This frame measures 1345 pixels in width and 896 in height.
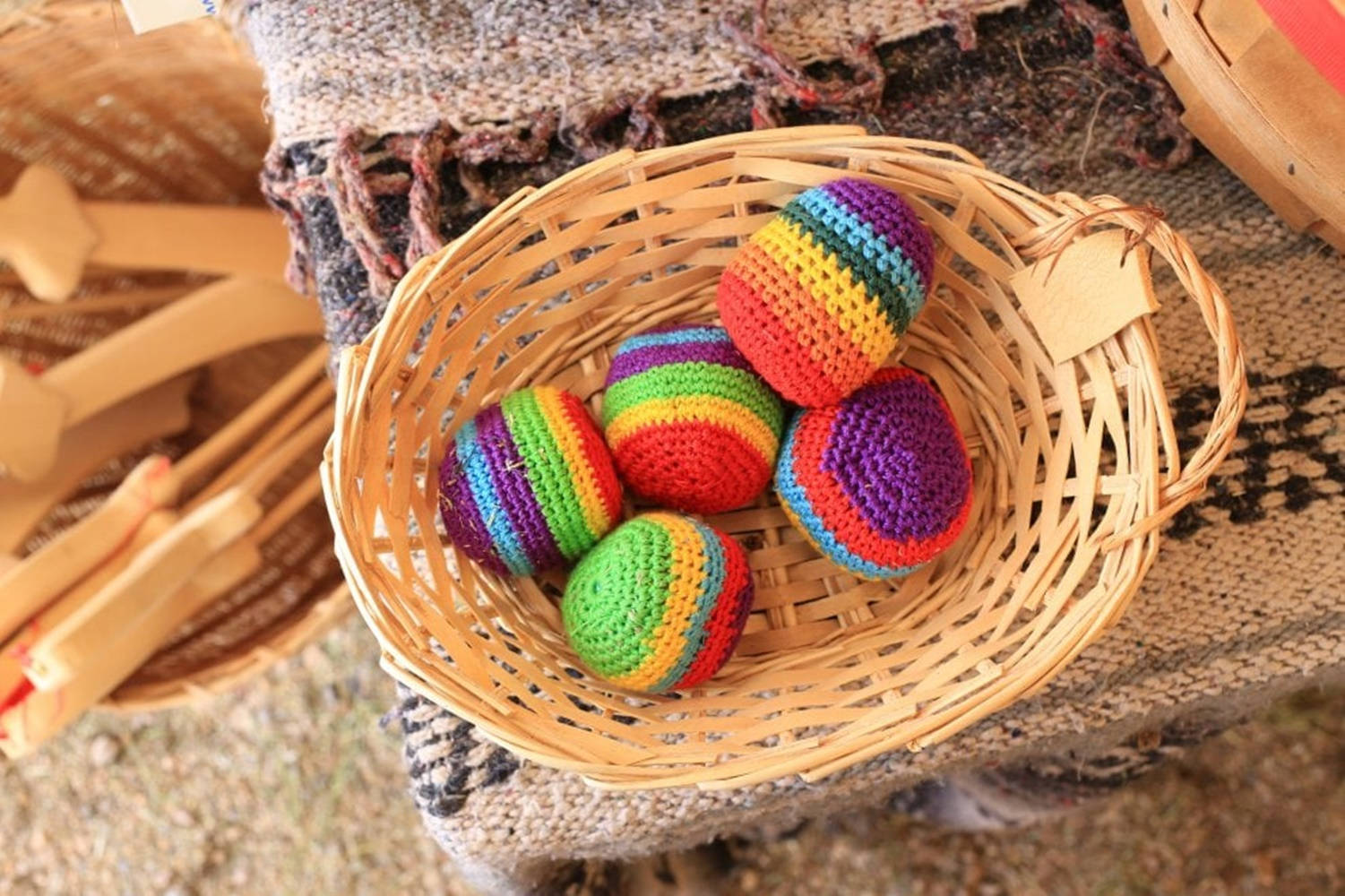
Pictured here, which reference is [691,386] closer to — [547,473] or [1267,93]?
[547,473]

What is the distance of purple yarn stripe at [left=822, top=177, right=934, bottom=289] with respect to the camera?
55 centimetres

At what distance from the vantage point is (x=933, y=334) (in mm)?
656

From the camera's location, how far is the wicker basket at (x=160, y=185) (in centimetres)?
78

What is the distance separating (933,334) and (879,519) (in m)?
0.14

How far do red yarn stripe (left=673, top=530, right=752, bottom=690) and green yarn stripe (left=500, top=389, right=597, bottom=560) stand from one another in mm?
78

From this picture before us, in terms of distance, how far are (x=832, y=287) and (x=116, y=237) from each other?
559 millimetres

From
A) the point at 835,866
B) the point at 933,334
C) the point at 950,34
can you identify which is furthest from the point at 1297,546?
the point at 835,866

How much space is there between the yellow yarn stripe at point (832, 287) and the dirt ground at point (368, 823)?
1.90 feet

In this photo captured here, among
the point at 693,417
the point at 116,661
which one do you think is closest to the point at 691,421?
the point at 693,417

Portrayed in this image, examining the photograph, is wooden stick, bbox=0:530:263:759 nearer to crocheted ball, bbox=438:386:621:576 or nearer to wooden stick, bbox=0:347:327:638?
wooden stick, bbox=0:347:327:638

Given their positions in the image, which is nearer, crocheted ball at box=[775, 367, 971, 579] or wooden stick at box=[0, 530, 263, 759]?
crocheted ball at box=[775, 367, 971, 579]

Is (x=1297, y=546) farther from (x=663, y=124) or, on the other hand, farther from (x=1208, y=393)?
(x=663, y=124)

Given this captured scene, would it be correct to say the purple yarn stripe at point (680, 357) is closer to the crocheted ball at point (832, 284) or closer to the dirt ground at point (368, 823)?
the crocheted ball at point (832, 284)

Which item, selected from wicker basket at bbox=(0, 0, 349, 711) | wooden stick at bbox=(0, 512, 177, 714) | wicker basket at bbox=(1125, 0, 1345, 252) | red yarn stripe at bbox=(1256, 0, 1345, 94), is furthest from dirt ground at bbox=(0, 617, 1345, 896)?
red yarn stripe at bbox=(1256, 0, 1345, 94)
